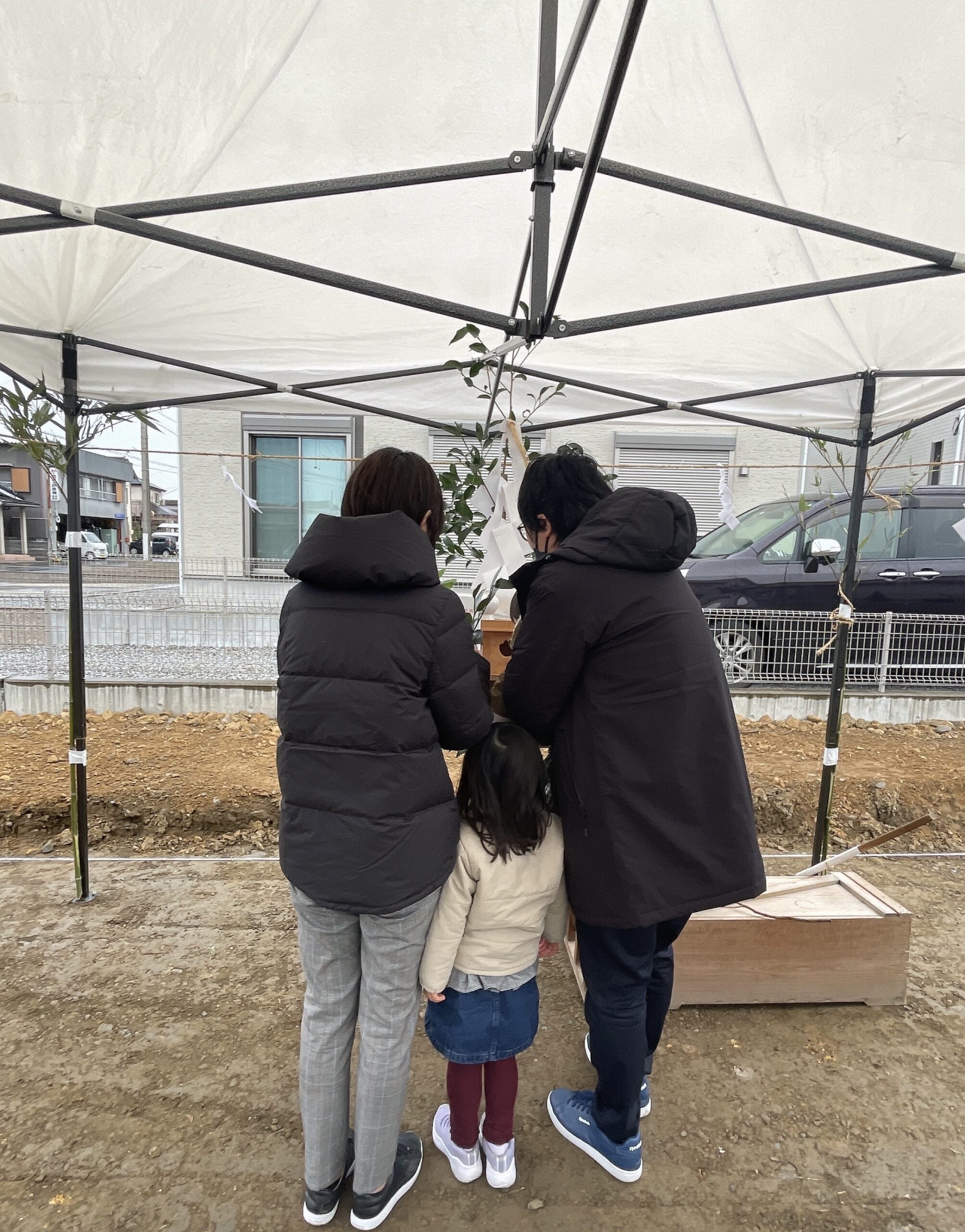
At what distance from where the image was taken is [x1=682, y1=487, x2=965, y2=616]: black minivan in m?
6.20

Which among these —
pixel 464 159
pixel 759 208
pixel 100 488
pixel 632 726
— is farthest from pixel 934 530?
pixel 100 488

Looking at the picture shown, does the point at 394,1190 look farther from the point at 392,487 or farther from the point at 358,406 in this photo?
the point at 358,406

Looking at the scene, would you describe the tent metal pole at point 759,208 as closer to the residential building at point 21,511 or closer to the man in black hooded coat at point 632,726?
A: the man in black hooded coat at point 632,726

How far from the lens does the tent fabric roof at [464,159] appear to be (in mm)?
1624

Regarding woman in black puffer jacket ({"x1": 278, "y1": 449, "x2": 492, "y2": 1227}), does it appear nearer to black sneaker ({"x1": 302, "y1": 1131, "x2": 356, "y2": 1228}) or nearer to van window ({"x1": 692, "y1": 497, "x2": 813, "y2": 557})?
black sneaker ({"x1": 302, "y1": 1131, "x2": 356, "y2": 1228})

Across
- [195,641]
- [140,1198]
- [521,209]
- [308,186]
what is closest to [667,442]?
[195,641]

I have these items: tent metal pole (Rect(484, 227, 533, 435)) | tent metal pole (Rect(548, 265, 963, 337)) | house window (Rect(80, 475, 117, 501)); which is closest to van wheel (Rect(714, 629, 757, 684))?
tent metal pole (Rect(484, 227, 533, 435))

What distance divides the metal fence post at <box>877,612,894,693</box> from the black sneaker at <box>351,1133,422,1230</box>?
18.1ft

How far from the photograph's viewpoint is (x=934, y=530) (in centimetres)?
633

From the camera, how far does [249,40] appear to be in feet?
5.40

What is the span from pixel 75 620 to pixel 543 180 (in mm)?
2527

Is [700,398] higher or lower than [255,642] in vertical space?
higher

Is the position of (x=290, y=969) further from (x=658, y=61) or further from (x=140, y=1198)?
(x=658, y=61)

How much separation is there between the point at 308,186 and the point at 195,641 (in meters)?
6.81
